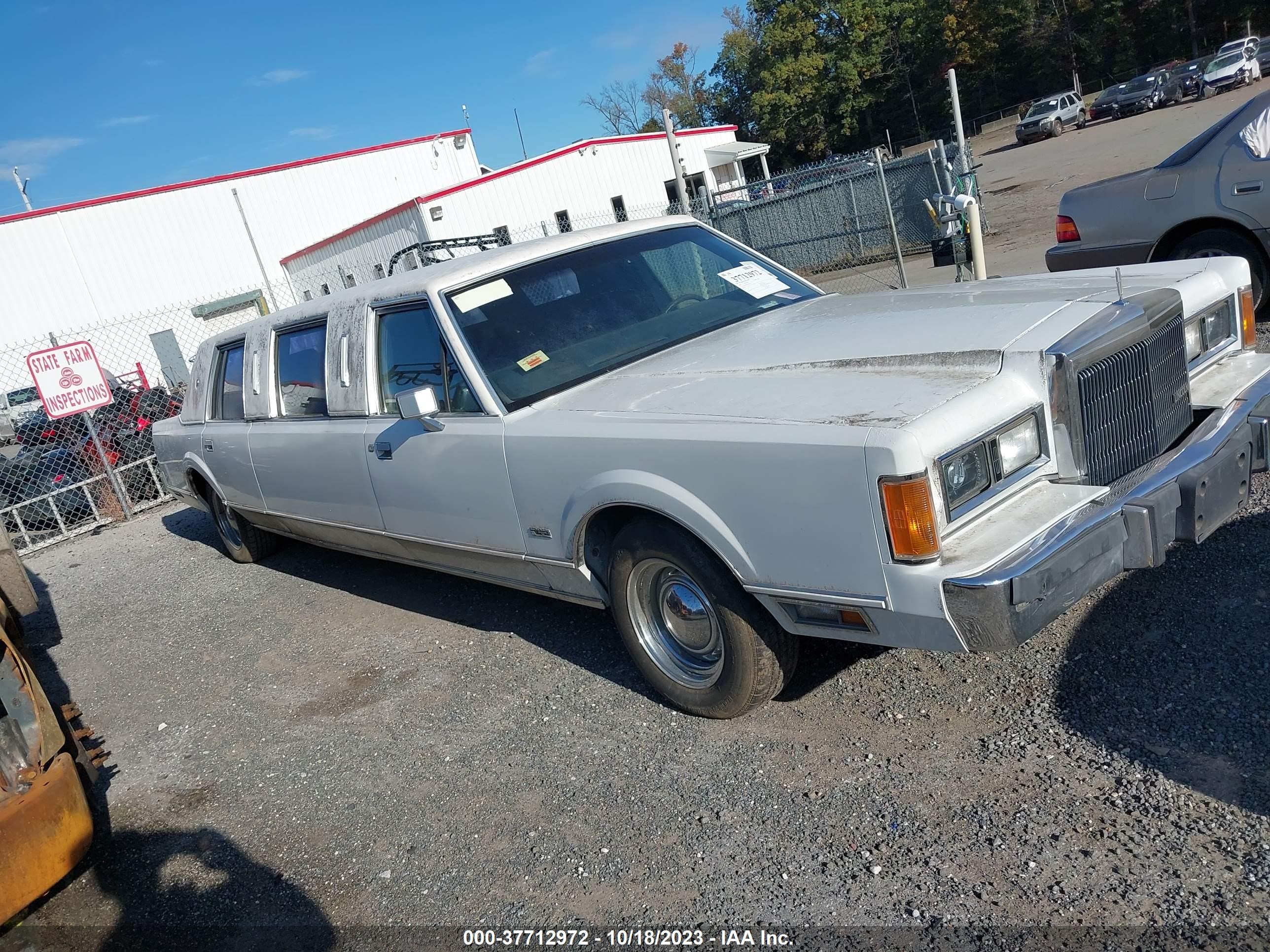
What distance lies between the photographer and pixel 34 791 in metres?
3.20

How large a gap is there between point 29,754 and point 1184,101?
41.6 m

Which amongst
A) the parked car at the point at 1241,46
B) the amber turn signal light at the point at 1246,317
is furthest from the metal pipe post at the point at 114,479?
the parked car at the point at 1241,46

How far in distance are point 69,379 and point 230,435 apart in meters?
4.95

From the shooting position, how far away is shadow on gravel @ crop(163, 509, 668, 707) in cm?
434

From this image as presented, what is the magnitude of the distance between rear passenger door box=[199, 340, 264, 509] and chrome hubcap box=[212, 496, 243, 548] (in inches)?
16.3

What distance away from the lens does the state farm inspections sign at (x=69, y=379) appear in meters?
9.57

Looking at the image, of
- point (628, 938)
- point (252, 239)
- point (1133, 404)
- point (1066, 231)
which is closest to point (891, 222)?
point (1066, 231)

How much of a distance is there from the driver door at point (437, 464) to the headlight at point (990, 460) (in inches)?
70.5

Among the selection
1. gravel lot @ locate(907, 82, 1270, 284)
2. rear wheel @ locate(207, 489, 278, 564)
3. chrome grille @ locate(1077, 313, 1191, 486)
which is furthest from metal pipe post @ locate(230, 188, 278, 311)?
chrome grille @ locate(1077, 313, 1191, 486)

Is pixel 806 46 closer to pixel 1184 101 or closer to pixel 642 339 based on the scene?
pixel 1184 101

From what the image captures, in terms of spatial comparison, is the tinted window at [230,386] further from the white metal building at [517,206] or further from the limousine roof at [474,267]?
the white metal building at [517,206]

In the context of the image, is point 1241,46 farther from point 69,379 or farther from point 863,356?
point 863,356

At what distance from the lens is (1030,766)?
289cm

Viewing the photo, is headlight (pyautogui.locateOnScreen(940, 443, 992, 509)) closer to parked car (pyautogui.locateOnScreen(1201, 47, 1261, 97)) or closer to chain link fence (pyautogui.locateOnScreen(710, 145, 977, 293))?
chain link fence (pyautogui.locateOnScreen(710, 145, 977, 293))
